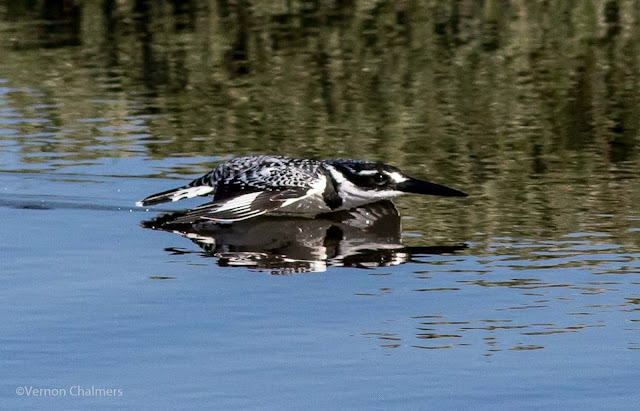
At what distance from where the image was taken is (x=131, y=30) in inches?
696

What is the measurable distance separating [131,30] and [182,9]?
135 cm

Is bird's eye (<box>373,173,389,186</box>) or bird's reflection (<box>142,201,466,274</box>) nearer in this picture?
bird's reflection (<box>142,201,466,274</box>)

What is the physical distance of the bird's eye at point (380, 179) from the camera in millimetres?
9922

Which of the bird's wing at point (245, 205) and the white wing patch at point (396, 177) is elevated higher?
the white wing patch at point (396, 177)

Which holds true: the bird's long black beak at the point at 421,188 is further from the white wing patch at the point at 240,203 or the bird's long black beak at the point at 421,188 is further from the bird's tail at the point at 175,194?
the bird's tail at the point at 175,194

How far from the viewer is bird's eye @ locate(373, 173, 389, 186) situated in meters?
9.92

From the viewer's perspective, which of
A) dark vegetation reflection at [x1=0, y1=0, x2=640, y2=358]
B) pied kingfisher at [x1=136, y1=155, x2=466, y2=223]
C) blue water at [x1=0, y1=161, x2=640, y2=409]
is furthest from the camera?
pied kingfisher at [x1=136, y1=155, x2=466, y2=223]

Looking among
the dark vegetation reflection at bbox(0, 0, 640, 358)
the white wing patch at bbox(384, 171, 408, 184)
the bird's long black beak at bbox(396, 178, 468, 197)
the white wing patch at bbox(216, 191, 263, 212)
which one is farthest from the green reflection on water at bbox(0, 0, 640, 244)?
the white wing patch at bbox(216, 191, 263, 212)

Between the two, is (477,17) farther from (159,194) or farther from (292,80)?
(159,194)

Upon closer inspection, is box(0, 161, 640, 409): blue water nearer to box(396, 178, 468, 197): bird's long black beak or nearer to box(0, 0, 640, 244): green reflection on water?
box(396, 178, 468, 197): bird's long black beak

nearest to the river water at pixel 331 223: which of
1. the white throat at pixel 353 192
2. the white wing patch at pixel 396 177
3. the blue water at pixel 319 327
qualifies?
the blue water at pixel 319 327

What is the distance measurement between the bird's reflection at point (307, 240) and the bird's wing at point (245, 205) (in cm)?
15

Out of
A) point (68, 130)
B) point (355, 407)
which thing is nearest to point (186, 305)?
point (355, 407)

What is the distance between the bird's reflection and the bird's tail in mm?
139
